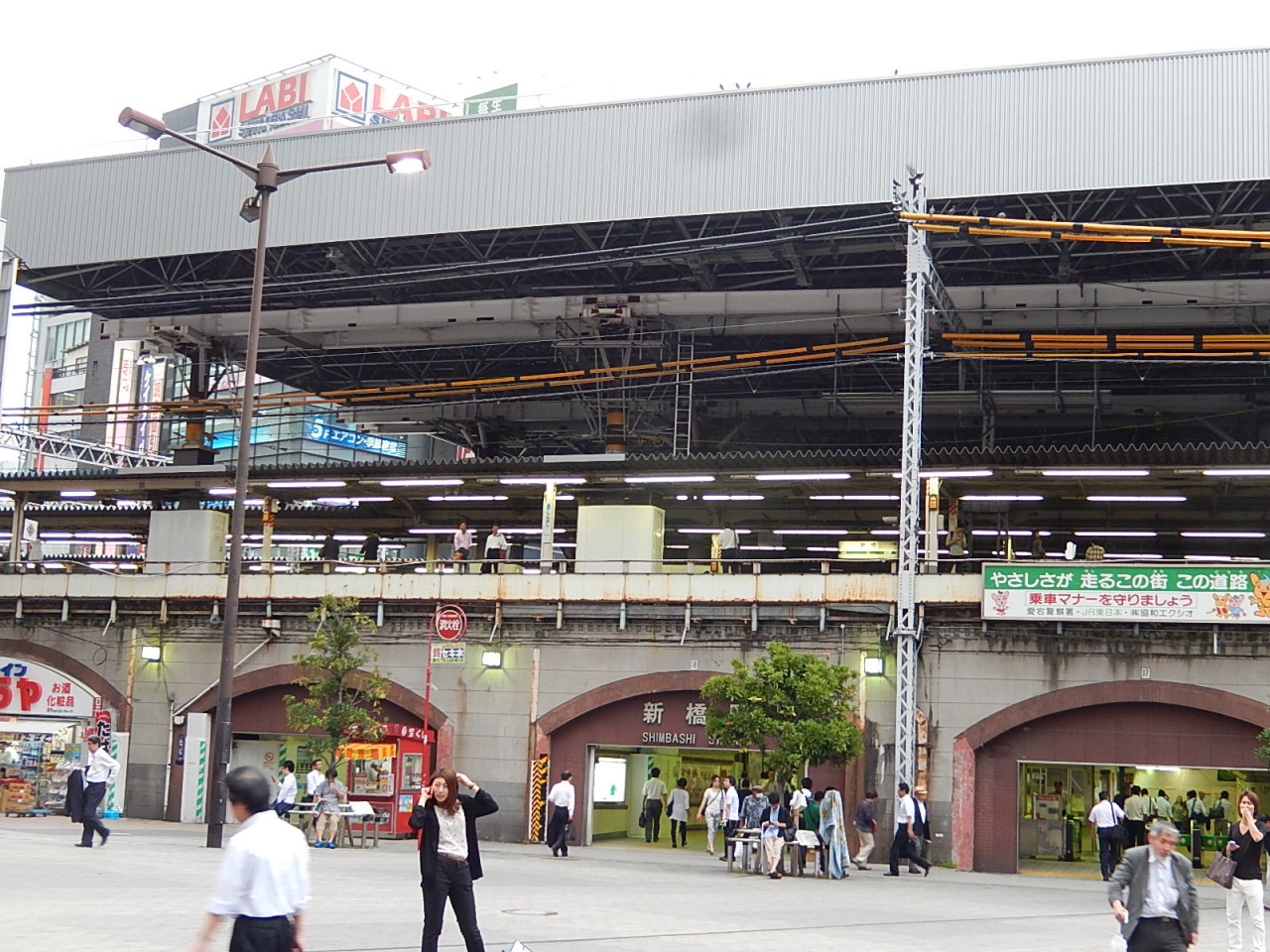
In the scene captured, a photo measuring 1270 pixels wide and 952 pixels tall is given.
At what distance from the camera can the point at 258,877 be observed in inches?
285

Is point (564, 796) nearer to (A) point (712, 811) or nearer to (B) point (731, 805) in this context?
(B) point (731, 805)

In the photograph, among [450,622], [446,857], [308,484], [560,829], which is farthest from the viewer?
[308,484]

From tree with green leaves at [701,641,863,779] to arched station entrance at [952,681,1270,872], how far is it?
3.50 metres

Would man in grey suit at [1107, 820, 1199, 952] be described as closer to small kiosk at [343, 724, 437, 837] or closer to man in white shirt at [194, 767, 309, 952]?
man in white shirt at [194, 767, 309, 952]

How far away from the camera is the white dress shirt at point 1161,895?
966cm

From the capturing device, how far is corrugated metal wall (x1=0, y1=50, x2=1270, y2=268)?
1232 inches

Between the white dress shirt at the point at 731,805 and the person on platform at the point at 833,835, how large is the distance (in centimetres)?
306

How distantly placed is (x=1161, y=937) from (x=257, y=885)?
19.4 feet

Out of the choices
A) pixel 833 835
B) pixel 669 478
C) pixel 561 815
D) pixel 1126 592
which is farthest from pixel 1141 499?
pixel 561 815

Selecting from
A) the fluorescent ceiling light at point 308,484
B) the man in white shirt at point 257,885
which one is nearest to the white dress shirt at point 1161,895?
the man in white shirt at point 257,885

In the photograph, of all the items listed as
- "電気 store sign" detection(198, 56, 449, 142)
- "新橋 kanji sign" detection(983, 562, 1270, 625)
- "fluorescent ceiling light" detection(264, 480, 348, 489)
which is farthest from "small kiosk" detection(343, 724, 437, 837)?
"電気 store sign" detection(198, 56, 449, 142)

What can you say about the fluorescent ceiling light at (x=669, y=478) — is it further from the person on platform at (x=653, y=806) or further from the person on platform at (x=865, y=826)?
the person on platform at (x=865, y=826)

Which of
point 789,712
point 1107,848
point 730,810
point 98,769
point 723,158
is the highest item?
point 723,158

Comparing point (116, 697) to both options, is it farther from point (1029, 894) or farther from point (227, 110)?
point (227, 110)
